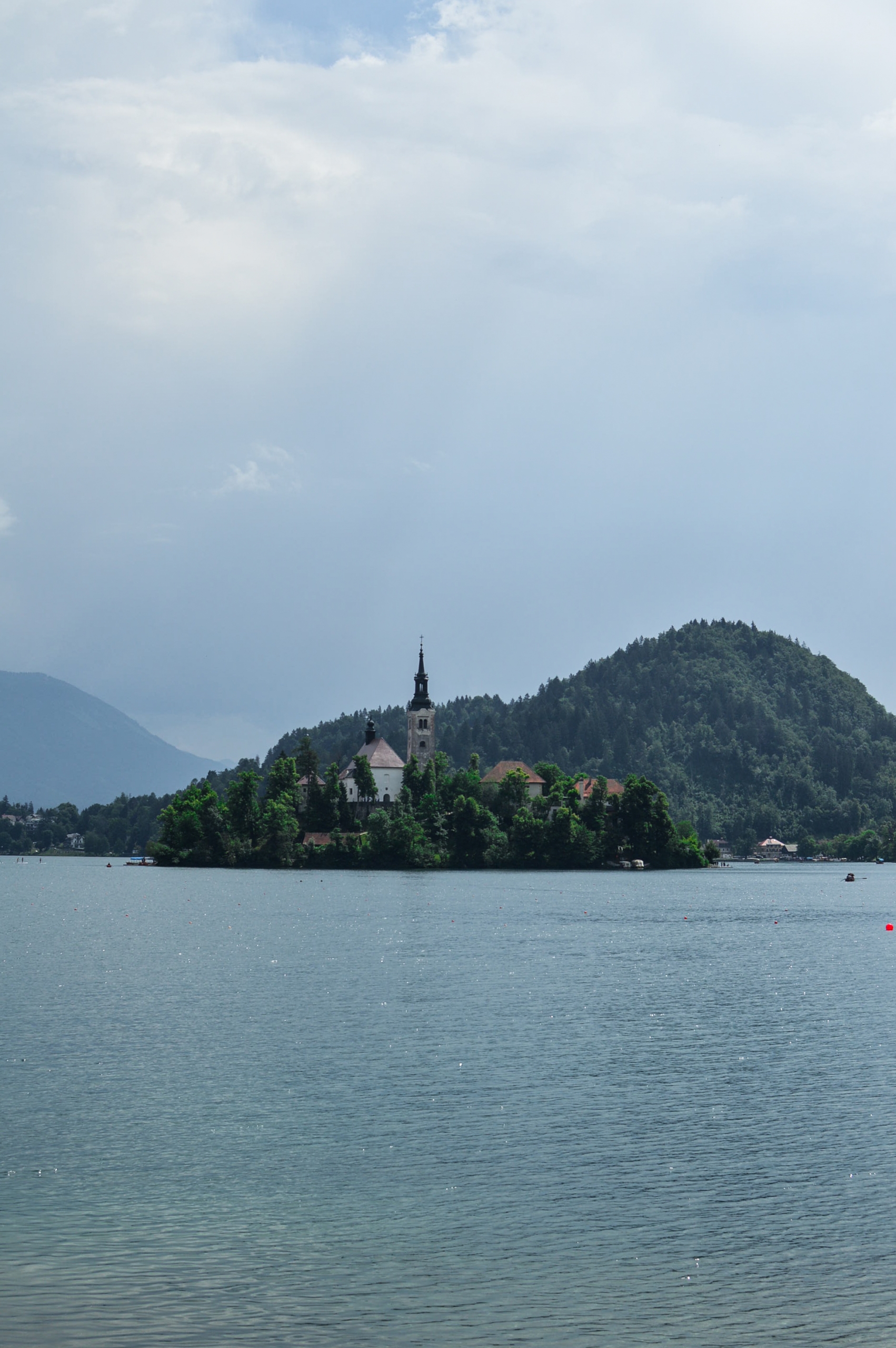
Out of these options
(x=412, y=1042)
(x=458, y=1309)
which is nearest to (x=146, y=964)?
(x=412, y=1042)

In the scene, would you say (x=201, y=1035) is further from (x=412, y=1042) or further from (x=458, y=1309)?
(x=458, y=1309)

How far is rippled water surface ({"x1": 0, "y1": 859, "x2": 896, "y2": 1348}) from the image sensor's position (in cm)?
2017

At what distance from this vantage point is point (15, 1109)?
33156mm

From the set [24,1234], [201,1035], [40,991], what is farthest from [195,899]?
[24,1234]

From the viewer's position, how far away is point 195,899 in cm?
13275

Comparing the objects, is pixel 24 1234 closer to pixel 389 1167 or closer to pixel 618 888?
pixel 389 1167

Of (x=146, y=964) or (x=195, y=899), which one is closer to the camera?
(x=146, y=964)

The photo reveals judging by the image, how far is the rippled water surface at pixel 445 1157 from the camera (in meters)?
20.2

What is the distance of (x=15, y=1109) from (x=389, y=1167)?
36.3 ft

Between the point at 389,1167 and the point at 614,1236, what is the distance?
6314 millimetres

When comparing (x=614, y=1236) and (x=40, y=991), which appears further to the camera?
(x=40, y=991)

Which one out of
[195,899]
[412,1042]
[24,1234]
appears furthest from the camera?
[195,899]

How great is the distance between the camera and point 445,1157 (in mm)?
29234

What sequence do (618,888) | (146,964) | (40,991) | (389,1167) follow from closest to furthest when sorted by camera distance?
(389,1167)
(40,991)
(146,964)
(618,888)
